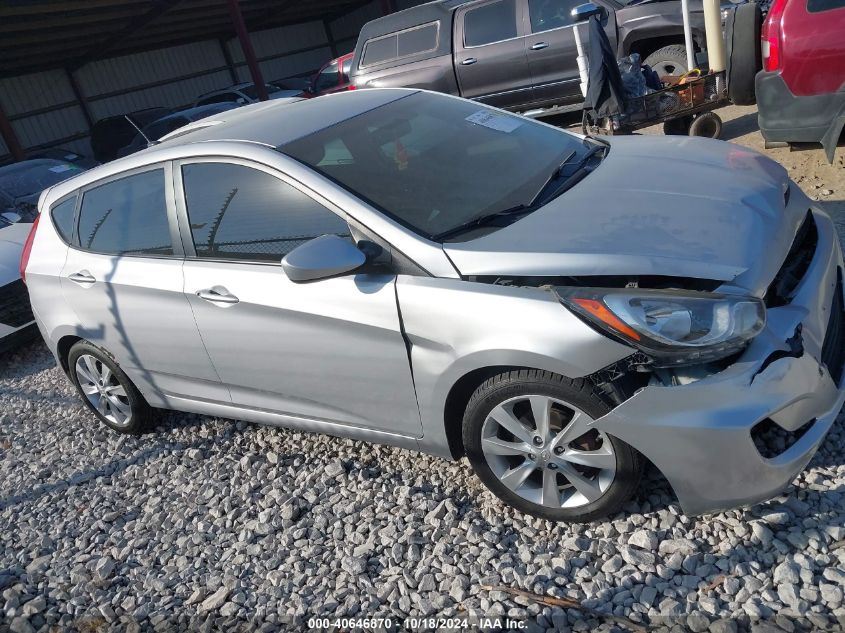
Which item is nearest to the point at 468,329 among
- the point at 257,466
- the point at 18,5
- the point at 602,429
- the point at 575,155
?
the point at 602,429

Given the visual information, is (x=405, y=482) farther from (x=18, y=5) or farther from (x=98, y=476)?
(x=18, y=5)

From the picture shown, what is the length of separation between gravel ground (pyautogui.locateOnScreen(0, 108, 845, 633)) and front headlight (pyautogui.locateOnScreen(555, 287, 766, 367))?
71 cm

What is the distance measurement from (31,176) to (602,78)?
25.4 feet

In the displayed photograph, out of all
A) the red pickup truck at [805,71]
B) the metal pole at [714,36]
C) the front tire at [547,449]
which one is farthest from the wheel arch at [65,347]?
the metal pole at [714,36]

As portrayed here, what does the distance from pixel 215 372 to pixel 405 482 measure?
42.5 inches

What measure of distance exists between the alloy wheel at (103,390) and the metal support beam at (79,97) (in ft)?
62.5

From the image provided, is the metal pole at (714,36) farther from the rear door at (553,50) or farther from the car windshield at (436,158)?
the car windshield at (436,158)

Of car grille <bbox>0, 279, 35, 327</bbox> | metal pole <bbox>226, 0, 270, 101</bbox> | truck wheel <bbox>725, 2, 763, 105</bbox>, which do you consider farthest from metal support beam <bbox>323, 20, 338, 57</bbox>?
truck wheel <bbox>725, 2, 763, 105</bbox>

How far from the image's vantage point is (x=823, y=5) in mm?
4910

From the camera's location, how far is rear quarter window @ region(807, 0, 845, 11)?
15.9 ft

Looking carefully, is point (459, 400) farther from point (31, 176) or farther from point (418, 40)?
point (31, 176)

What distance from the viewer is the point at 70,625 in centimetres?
303

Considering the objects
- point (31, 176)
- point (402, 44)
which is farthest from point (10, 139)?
point (402, 44)

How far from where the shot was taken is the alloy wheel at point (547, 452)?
8.29ft
